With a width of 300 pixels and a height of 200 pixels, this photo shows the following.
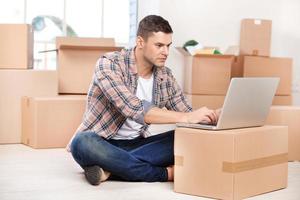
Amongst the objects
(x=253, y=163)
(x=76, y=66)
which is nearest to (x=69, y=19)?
(x=76, y=66)

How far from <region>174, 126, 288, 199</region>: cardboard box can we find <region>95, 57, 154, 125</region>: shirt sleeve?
0.17m

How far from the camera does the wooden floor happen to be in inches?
82.9

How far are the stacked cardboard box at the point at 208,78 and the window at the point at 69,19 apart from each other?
85 centimetres

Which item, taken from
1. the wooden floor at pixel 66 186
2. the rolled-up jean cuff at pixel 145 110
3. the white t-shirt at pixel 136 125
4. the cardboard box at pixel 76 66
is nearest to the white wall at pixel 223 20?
the cardboard box at pixel 76 66

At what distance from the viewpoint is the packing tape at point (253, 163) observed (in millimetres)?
2025

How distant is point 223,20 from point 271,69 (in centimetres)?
62

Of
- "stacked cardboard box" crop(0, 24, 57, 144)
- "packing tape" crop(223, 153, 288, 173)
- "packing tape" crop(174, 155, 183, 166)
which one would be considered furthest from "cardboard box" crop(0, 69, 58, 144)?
"packing tape" crop(223, 153, 288, 173)

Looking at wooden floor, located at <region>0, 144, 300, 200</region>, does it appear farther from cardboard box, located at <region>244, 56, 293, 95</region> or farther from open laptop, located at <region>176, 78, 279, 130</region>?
cardboard box, located at <region>244, 56, 293, 95</region>

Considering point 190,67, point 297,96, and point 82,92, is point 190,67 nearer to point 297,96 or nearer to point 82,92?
point 82,92

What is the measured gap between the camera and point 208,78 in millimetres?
4031

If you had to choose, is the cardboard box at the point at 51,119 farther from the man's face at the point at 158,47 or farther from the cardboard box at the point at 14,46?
the man's face at the point at 158,47

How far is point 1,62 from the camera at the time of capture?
349 centimetres

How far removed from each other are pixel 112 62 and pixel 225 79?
6.16ft

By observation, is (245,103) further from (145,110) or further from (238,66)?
(238,66)
